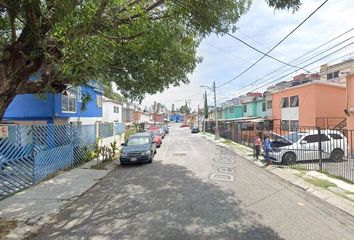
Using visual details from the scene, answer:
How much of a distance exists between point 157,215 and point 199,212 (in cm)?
103

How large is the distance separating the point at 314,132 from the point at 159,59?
934cm

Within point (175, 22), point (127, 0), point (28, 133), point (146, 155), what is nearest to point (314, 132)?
point (146, 155)

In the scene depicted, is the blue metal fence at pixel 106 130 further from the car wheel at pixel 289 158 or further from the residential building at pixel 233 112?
the residential building at pixel 233 112

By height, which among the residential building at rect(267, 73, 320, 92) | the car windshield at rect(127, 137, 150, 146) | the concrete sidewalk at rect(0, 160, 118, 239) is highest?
the residential building at rect(267, 73, 320, 92)

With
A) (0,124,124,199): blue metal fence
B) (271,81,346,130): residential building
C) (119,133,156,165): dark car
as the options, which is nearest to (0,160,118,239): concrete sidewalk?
(0,124,124,199): blue metal fence

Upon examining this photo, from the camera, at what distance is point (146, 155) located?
1719 cm

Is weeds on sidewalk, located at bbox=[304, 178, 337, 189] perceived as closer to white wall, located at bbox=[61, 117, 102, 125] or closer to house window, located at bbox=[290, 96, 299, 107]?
white wall, located at bbox=[61, 117, 102, 125]

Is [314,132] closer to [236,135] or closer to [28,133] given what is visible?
[28,133]

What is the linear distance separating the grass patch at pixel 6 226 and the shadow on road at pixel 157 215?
64cm

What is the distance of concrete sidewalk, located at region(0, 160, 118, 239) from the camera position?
7.17 meters

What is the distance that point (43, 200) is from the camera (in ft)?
Result: 29.9

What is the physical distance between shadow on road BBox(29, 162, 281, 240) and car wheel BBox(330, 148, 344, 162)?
6750 mm

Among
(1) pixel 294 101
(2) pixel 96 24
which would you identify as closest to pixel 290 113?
(1) pixel 294 101

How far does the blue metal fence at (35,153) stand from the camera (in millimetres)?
9742
